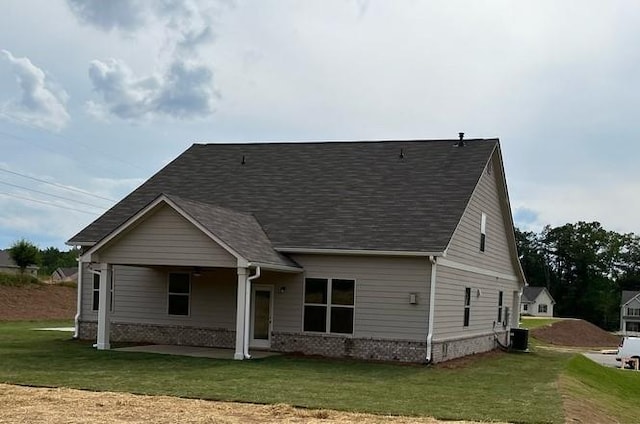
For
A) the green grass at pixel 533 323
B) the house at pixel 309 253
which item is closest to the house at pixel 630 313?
the green grass at pixel 533 323

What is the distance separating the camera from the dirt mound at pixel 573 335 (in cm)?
5012

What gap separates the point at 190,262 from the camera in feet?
59.1

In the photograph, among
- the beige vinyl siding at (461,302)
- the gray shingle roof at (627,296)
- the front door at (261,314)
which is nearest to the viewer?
the beige vinyl siding at (461,302)

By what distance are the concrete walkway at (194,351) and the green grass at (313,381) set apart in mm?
812

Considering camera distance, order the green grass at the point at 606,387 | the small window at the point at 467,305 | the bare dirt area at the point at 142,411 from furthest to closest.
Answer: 1. the small window at the point at 467,305
2. the green grass at the point at 606,387
3. the bare dirt area at the point at 142,411

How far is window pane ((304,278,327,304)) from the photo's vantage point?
20172mm

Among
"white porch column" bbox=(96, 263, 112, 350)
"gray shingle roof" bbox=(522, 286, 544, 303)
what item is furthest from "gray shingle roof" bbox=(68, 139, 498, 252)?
"gray shingle roof" bbox=(522, 286, 544, 303)

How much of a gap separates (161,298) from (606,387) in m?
12.3

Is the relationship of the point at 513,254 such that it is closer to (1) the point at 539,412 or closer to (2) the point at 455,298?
(2) the point at 455,298

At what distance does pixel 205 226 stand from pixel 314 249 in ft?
11.2

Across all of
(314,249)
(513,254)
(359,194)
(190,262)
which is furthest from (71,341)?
(513,254)

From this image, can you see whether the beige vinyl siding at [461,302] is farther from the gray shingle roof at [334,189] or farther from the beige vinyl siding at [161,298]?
the beige vinyl siding at [161,298]

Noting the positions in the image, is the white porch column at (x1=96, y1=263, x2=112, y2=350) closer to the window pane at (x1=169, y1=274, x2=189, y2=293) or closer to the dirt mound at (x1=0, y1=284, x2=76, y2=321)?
the window pane at (x1=169, y1=274, x2=189, y2=293)

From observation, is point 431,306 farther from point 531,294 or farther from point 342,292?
point 531,294
